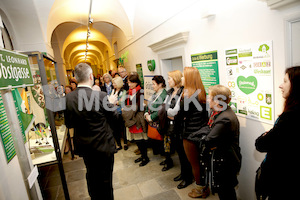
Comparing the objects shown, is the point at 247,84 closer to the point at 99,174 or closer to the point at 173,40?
the point at 173,40

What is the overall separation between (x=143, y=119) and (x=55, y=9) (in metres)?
4.55

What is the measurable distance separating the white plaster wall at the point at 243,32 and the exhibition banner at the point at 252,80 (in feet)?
0.20

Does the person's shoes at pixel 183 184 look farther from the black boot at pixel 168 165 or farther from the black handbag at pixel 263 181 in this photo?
the black handbag at pixel 263 181

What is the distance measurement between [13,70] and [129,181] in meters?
2.70

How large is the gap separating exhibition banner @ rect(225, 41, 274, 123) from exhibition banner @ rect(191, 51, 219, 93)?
0.75ft

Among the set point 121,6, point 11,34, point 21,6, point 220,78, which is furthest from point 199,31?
point 11,34

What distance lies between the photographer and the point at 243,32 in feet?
6.84

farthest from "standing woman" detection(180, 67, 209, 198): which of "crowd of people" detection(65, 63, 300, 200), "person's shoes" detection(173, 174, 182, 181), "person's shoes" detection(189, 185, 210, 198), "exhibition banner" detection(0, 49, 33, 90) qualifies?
"exhibition banner" detection(0, 49, 33, 90)

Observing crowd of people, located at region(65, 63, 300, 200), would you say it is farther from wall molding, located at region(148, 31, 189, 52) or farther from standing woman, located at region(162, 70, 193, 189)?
wall molding, located at region(148, 31, 189, 52)

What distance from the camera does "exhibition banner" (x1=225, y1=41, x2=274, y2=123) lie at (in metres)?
1.90

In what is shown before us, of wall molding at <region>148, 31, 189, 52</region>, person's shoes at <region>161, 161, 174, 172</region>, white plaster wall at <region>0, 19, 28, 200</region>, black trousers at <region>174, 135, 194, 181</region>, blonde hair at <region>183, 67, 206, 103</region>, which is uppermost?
wall molding at <region>148, 31, 189, 52</region>

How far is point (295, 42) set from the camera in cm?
157

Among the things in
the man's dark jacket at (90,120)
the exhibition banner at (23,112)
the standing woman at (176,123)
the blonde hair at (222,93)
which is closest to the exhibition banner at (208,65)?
the standing woman at (176,123)

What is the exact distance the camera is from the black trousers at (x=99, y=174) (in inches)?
91.2
